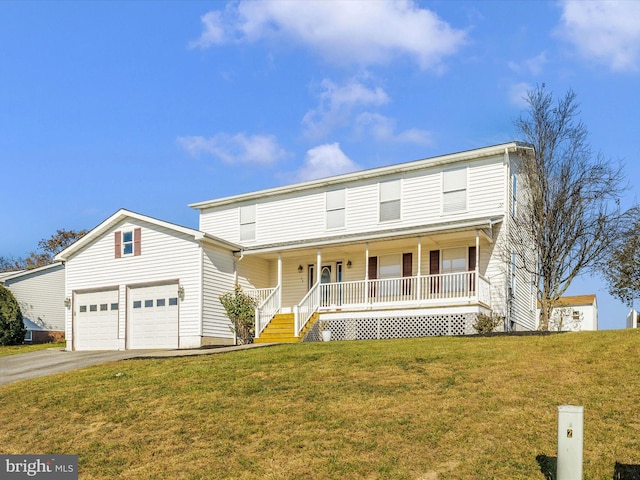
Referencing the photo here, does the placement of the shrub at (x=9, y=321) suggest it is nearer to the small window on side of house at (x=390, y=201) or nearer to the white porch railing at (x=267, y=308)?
the white porch railing at (x=267, y=308)

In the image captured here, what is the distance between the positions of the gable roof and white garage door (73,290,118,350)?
1858mm

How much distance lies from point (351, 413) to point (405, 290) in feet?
40.8

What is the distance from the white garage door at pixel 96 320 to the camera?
1032 inches

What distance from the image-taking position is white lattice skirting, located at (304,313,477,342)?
2086cm

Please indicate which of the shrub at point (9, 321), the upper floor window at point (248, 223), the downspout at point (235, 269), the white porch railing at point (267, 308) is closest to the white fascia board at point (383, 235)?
the downspout at point (235, 269)

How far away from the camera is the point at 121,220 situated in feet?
86.5

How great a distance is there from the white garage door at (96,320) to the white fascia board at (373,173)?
543cm

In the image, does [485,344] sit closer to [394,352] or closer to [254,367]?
[394,352]

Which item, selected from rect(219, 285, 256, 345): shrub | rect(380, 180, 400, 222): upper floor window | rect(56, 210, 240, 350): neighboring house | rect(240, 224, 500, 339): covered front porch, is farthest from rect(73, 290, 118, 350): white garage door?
rect(380, 180, 400, 222): upper floor window

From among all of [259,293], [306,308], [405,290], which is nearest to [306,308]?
[306,308]

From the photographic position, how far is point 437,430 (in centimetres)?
994

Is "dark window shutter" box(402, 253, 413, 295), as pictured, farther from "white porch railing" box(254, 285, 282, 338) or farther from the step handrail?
"white porch railing" box(254, 285, 282, 338)

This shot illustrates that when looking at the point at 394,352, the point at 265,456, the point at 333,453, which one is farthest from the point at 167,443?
the point at 394,352

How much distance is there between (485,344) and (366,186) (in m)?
10.2
